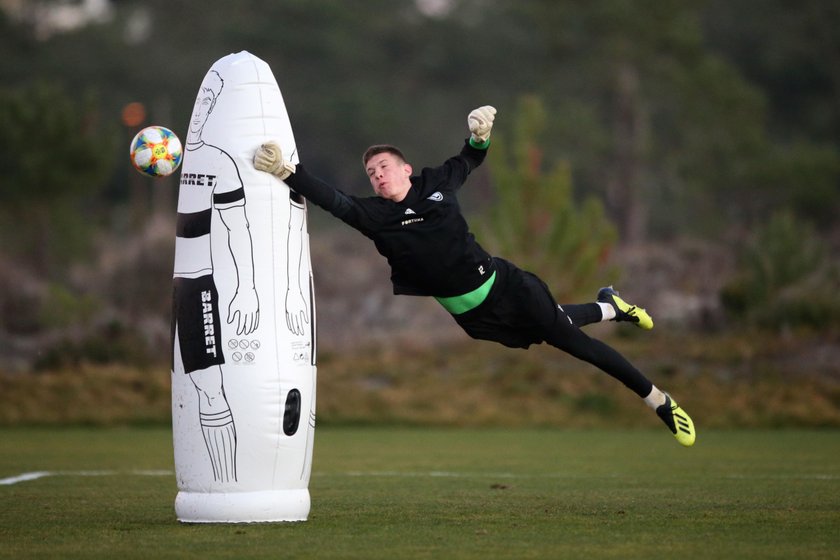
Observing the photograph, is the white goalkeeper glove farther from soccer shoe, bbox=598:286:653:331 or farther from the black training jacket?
soccer shoe, bbox=598:286:653:331

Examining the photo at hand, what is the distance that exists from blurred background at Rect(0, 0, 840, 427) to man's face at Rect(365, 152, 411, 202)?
539 inches

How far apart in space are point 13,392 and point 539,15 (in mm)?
37316

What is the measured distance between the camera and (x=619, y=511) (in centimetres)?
1076

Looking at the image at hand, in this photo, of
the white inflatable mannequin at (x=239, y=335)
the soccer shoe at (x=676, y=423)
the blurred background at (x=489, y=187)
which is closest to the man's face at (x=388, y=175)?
the white inflatable mannequin at (x=239, y=335)

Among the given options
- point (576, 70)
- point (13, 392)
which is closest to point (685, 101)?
point (576, 70)

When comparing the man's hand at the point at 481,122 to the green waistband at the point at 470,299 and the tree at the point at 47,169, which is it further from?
the tree at the point at 47,169

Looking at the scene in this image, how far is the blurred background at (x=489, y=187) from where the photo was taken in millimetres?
25141

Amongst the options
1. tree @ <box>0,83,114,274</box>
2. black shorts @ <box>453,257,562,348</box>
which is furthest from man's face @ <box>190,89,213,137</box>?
tree @ <box>0,83,114,274</box>

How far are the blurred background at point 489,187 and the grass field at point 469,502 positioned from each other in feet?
17.1

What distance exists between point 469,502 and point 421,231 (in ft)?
8.18

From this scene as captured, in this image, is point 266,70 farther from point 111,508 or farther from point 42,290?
point 42,290

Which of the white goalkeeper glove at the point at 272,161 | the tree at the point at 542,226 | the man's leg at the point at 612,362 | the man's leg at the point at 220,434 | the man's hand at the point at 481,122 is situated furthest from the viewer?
the tree at the point at 542,226

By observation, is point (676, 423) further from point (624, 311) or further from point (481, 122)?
point (481, 122)

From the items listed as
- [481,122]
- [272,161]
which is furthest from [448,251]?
[272,161]
